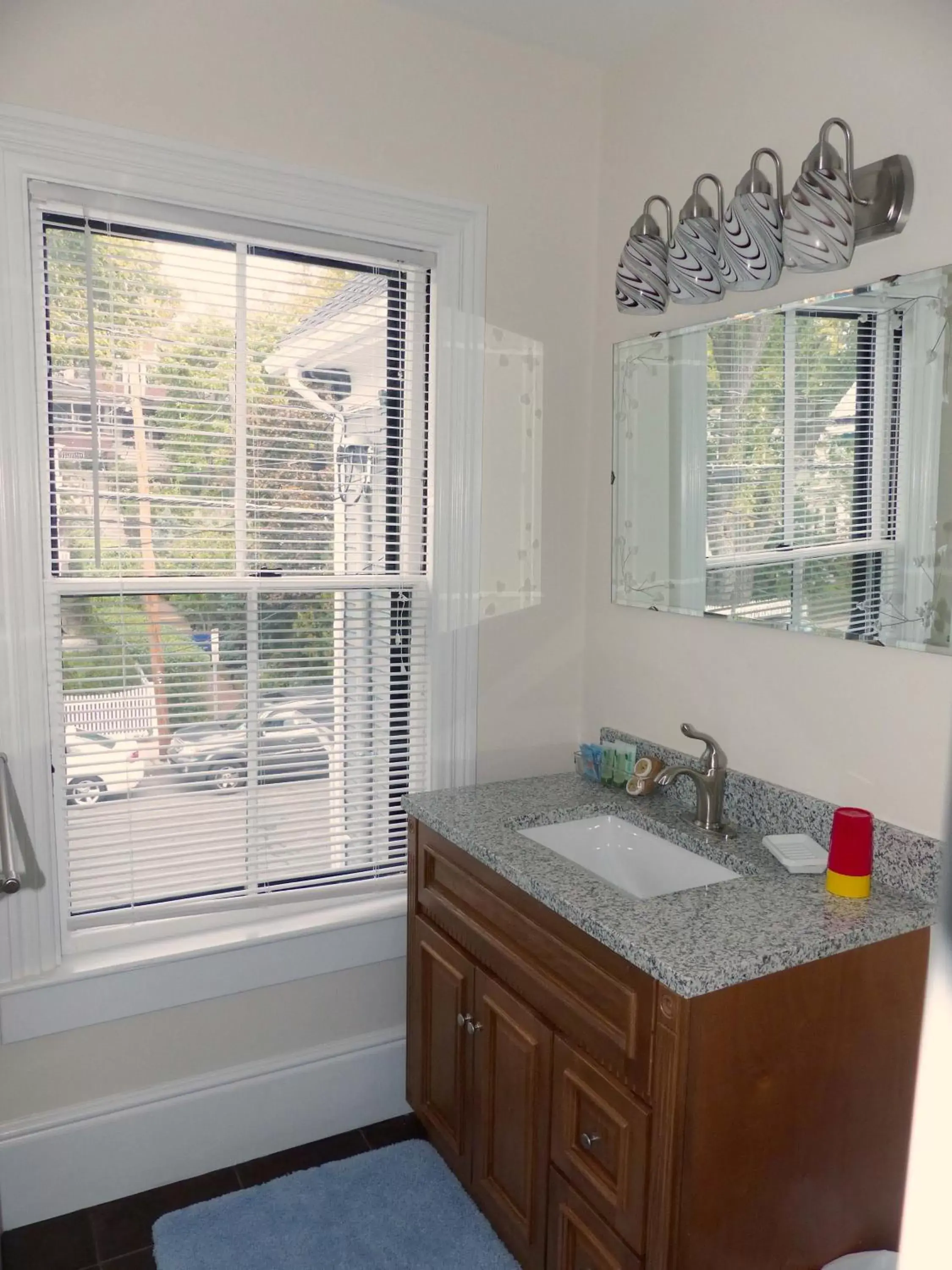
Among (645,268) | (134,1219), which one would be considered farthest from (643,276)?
(134,1219)

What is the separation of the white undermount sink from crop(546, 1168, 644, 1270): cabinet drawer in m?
0.55

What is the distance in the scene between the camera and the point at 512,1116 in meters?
1.79

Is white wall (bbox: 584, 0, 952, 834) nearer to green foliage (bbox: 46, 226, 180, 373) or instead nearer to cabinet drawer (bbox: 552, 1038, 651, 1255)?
cabinet drawer (bbox: 552, 1038, 651, 1255)

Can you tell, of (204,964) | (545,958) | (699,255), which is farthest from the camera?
(204,964)

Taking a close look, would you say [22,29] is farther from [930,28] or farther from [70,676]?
[930,28]

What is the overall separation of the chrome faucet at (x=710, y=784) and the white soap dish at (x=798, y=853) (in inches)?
5.6

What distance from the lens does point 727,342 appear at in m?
1.99

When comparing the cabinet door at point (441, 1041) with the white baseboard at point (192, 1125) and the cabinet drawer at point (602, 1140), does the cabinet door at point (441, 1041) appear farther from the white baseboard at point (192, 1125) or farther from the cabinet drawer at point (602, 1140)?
the cabinet drawer at point (602, 1140)

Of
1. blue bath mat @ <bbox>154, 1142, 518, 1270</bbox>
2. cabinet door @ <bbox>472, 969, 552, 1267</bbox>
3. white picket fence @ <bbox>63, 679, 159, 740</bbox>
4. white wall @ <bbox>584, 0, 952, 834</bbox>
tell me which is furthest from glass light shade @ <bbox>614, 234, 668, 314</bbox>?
blue bath mat @ <bbox>154, 1142, 518, 1270</bbox>

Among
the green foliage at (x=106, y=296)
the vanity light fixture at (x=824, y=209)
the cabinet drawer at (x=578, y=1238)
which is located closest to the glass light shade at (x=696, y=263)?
the vanity light fixture at (x=824, y=209)

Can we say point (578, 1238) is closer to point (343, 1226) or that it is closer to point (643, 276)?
point (343, 1226)

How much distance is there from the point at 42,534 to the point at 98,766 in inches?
20.0

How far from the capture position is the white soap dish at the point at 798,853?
1.70 meters

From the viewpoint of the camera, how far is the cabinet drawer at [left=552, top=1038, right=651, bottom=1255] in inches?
56.4
